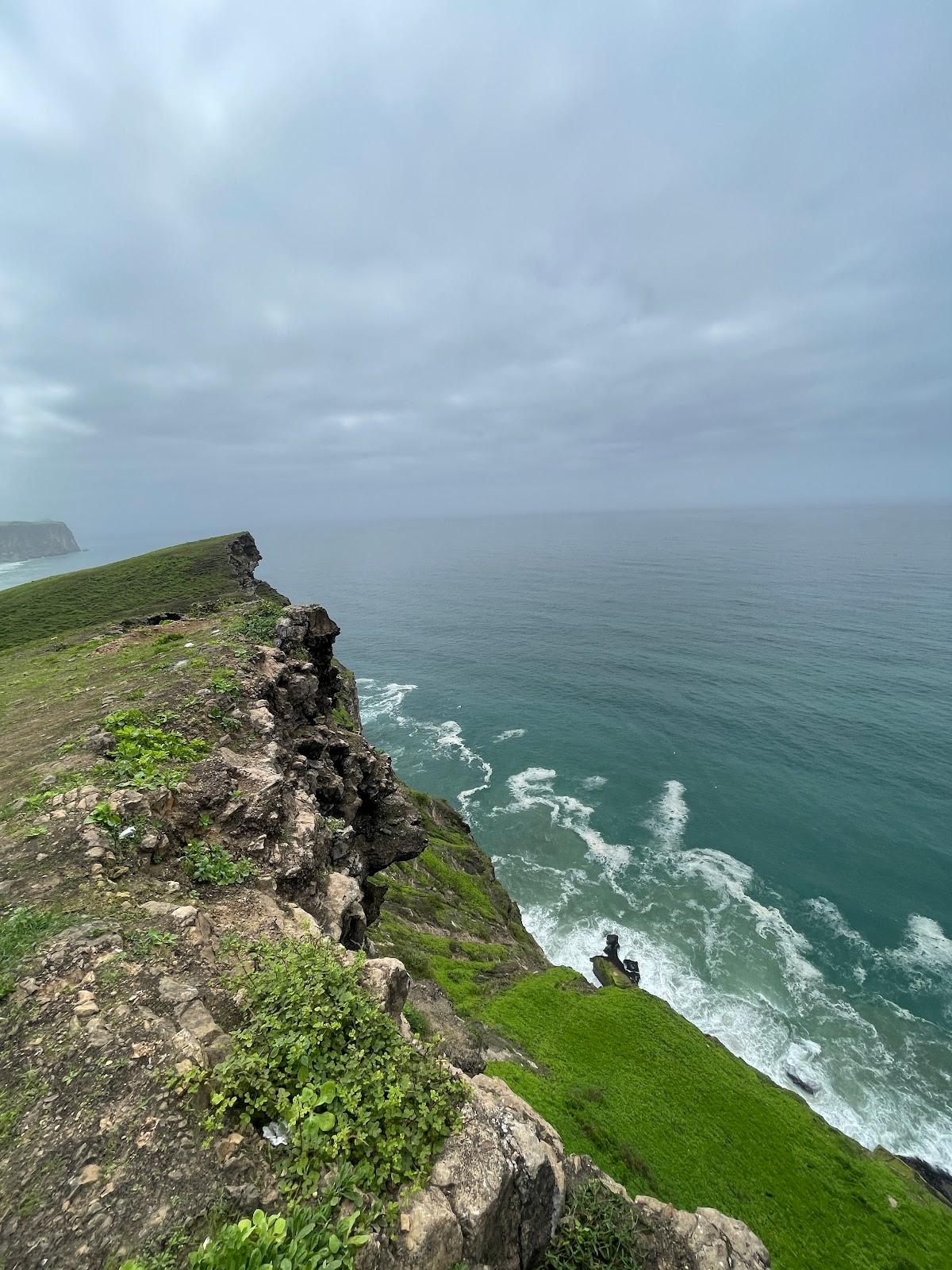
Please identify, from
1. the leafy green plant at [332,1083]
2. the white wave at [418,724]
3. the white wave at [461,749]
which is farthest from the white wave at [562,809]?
the leafy green plant at [332,1083]

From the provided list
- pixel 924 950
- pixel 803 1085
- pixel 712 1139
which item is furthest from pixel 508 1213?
pixel 924 950

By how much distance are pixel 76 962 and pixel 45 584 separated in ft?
351

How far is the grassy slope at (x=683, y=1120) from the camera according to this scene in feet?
65.4

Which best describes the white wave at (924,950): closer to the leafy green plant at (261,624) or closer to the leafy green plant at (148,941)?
the leafy green plant at (261,624)

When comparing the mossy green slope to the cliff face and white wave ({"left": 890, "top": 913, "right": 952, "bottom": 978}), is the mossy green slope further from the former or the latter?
white wave ({"left": 890, "top": 913, "right": 952, "bottom": 978})

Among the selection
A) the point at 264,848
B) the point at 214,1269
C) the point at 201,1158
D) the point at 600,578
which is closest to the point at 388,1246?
the point at 214,1269

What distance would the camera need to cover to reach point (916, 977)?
133 feet

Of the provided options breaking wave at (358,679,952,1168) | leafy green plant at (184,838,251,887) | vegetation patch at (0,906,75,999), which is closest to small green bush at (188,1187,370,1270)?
vegetation patch at (0,906,75,999)

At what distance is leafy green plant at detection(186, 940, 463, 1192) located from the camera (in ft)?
23.9

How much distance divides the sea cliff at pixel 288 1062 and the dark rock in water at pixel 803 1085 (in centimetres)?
901

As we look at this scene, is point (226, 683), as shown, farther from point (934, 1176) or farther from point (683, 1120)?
point (934, 1176)

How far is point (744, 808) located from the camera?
197 feet

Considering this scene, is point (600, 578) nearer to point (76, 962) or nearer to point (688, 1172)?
point (688, 1172)

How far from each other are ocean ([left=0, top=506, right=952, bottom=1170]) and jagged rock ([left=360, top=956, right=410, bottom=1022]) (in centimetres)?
3886
